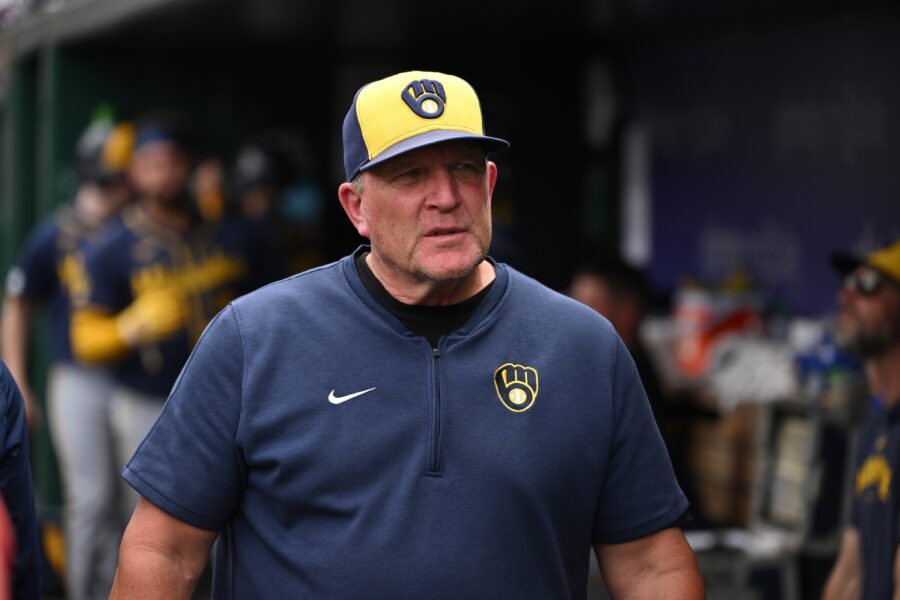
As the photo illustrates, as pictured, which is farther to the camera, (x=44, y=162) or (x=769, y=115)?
(x=44, y=162)

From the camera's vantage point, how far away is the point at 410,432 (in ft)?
9.75

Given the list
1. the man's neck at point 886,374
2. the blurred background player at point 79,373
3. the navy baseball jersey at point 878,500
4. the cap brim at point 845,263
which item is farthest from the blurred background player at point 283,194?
the navy baseball jersey at point 878,500

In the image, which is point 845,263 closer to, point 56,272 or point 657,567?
point 657,567

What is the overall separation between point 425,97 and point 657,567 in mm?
1028

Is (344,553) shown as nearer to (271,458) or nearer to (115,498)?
(271,458)

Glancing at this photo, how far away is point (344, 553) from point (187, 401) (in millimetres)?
425

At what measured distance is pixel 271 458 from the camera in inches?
118

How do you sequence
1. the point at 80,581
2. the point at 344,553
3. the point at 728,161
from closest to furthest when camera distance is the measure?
the point at 344,553 → the point at 80,581 → the point at 728,161

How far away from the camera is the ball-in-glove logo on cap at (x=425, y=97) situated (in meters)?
3.05

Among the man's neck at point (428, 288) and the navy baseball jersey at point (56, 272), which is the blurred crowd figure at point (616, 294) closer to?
the man's neck at point (428, 288)

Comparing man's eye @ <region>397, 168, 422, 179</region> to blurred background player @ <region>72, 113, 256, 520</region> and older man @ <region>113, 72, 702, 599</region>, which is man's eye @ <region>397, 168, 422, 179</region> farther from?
blurred background player @ <region>72, 113, 256, 520</region>

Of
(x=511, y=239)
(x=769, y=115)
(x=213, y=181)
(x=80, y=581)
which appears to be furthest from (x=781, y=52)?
(x=80, y=581)

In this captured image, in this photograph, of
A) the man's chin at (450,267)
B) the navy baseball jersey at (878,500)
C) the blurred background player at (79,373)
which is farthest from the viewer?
the blurred background player at (79,373)

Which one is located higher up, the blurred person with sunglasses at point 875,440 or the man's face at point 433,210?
the man's face at point 433,210
